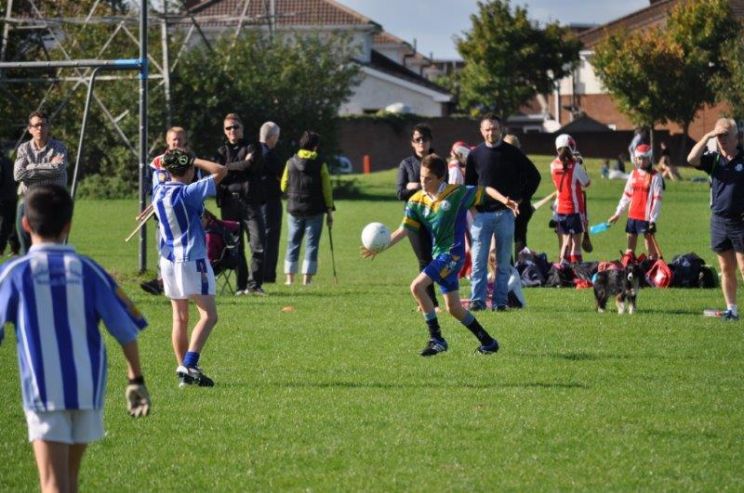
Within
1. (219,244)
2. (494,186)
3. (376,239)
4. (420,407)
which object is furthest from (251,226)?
(420,407)

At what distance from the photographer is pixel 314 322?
1482 centimetres

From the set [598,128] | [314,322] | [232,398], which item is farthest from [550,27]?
[232,398]

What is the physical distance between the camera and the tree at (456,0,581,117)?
74.1 m

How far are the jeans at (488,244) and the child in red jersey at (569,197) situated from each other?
4.91 meters

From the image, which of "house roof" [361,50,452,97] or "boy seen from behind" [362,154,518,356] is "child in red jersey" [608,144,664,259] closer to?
"boy seen from behind" [362,154,518,356]

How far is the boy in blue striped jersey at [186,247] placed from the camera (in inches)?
410

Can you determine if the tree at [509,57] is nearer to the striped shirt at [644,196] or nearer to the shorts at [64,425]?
the striped shirt at [644,196]

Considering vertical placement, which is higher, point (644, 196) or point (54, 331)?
point (54, 331)

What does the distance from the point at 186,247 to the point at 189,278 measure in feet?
0.75

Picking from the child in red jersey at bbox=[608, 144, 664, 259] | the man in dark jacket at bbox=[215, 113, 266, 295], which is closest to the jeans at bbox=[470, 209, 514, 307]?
the man in dark jacket at bbox=[215, 113, 266, 295]

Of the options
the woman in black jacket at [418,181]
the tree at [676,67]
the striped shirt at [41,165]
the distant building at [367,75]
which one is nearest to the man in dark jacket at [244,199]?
the woman in black jacket at [418,181]

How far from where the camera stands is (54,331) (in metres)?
6.12

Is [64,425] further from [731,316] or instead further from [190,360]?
[731,316]

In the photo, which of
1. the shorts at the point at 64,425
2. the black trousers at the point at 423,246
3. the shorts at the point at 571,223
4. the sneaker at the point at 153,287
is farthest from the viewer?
the shorts at the point at 571,223
